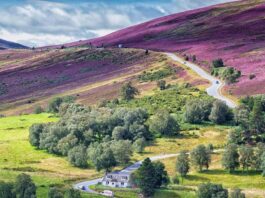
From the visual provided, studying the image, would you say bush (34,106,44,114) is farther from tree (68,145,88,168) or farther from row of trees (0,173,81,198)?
row of trees (0,173,81,198)

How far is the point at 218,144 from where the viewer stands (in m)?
110

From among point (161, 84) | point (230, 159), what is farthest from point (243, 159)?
point (161, 84)

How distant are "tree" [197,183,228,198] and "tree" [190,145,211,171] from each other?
1629 centimetres

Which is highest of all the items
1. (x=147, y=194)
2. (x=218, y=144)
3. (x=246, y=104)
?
(x=246, y=104)

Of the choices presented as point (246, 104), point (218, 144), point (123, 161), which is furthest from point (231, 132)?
point (123, 161)

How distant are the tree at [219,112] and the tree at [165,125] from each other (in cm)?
823

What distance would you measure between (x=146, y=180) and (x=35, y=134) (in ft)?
156

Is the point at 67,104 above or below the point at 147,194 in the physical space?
above

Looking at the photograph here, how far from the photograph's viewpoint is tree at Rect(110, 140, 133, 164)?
104 meters

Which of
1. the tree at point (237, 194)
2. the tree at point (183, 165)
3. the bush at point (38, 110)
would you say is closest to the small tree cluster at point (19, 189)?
the tree at point (183, 165)

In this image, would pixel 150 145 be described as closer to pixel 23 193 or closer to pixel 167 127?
pixel 167 127

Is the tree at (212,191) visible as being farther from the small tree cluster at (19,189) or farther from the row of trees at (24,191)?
the small tree cluster at (19,189)

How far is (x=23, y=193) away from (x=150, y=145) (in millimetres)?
38300

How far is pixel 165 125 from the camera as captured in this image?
117750 millimetres
